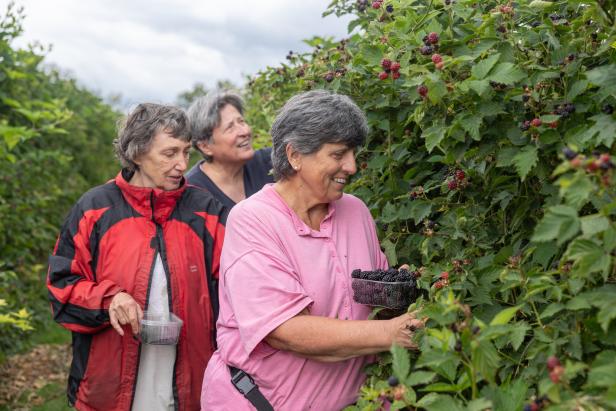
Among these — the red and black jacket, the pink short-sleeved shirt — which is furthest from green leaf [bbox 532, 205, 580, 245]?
the red and black jacket

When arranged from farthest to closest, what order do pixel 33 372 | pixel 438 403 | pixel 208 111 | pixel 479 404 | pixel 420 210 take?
pixel 33 372 < pixel 208 111 < pixel 420 210 < pixel 438 403 < pixel 479 404

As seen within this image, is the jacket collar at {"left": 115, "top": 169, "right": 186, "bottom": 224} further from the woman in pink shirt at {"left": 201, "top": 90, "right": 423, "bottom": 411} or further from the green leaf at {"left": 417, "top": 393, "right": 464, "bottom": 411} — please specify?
the green leaf at {"left": 417, "top": 393, "right": 464, "bottom": 411}

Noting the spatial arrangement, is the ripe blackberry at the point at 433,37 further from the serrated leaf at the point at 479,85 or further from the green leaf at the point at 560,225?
the green leaf at the point at 560,225

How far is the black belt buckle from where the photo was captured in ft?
8.86

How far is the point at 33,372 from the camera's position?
7215 mm

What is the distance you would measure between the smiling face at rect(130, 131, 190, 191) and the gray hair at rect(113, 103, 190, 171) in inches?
1.0

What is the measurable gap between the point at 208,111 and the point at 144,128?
3.67 feet

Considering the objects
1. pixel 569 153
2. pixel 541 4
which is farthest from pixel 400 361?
pixel 541 4

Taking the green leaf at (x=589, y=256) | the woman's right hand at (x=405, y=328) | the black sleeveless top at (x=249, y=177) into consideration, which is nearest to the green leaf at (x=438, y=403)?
the green leaf at (x=589, y=256)

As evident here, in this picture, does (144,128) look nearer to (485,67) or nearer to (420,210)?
(420,210)

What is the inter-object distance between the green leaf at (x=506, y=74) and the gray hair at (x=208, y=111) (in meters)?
2.89

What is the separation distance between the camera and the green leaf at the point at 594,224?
5.09 ft

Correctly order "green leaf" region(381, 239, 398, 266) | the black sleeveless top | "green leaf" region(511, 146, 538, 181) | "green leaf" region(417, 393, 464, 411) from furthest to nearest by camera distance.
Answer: the black sleeveless top
"green leaf" region(381, 239, 398, 266)
"green leaf" region(511, 146, 538, 181)
"green leaf" region(417, 393, 464, 411)

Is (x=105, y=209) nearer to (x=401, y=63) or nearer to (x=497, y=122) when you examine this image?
(x=401, y=63)
